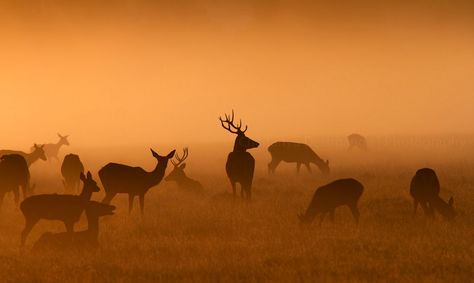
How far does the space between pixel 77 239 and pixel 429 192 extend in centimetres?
913

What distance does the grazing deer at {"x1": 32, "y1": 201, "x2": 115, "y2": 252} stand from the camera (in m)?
12.0

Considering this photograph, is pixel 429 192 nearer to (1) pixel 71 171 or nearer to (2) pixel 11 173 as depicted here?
(2) pixel 11 173

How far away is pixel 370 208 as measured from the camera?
1683 cm

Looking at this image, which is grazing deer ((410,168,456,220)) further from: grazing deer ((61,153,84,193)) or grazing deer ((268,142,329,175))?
grazing deer ((268,142,329,175))

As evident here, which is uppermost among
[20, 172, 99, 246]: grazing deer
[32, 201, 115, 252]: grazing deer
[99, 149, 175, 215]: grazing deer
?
[99, 149, 175, 215]: grazing deer

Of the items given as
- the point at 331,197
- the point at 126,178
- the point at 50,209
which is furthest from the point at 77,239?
the point at 331,197

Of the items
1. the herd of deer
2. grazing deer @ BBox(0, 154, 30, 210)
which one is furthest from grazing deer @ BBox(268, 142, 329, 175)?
grazing deer @ BBox(0, 154, 30, 210)

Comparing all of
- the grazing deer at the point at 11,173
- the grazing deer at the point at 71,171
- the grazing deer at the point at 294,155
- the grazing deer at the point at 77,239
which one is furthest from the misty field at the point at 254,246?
the grazing deer at the point at 294,155

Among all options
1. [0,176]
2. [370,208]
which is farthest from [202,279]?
[0,176]

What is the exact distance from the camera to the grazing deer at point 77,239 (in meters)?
12.0

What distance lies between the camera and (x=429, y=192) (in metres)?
14.8

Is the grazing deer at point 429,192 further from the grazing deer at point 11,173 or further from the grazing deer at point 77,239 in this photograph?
the grazing deer at point 11,173

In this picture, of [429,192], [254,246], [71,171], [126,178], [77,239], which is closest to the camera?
[77,239]

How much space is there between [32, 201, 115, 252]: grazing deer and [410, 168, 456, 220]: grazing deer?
26.7 ft
